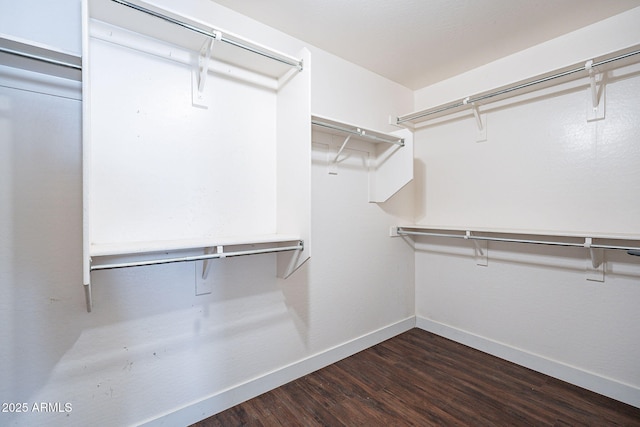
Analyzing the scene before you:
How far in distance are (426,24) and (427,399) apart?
8.08 ft

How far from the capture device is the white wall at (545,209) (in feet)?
6.04

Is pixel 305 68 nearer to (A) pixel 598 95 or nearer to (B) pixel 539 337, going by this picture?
(A) pixel 598 95

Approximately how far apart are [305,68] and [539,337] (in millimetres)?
2551

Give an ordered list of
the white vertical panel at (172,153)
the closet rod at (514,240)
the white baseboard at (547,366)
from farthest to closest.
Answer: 1. the white baseboard at (547,366)
2. the closet rod at (514,240)
3. the white vertical panel at (172,153)

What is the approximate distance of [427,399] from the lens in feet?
6.15

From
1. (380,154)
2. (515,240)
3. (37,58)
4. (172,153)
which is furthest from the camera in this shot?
(380,154)

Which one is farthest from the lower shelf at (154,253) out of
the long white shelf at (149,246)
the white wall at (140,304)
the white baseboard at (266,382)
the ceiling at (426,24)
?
the ceiling at (426,24)

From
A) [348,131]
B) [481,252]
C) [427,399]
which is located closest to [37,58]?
[348,131]

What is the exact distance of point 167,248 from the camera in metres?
1.29

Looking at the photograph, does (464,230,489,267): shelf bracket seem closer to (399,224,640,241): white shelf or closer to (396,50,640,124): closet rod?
(399,224,640,241): white shelf

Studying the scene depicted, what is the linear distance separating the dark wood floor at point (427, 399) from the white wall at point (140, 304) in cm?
15

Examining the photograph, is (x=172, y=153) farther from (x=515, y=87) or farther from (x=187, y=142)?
(x=515, y=87)

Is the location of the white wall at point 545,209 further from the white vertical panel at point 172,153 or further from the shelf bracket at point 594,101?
the white vertical panel at point 172,153

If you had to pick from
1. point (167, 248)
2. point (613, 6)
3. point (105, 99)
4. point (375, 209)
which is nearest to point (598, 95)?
Result: point (613, 6)
